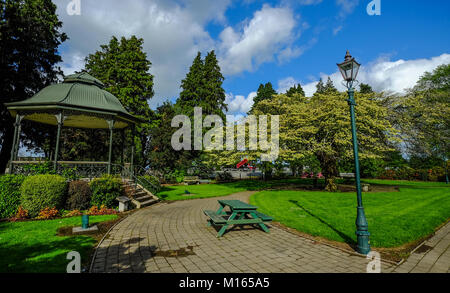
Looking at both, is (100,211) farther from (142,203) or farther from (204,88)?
(204,88)

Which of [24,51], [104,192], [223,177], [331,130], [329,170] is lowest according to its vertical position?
[223,177]

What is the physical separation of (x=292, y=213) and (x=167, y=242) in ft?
20.0

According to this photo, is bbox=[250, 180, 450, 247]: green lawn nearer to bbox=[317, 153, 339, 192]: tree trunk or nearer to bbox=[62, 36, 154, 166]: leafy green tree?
bbox=[317, 153, 339, 192]: tree trunk

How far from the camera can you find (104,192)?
10.2 metres

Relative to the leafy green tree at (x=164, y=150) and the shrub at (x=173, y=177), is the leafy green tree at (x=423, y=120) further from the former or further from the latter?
the shrub at (x=173, y=177)

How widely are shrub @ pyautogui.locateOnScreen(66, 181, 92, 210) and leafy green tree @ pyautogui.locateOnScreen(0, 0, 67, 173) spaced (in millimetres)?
15188

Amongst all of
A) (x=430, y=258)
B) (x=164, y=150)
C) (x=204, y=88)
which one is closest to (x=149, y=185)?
(x=164, y=150)

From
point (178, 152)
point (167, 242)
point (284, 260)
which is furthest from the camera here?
point (178, 152)

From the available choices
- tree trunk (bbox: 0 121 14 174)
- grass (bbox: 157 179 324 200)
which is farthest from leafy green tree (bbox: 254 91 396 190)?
tree trunk (bbox: 0 121 14 174)

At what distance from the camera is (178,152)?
27.2 meters

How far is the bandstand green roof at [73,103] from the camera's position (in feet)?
35.7

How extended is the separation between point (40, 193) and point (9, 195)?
1182mm
